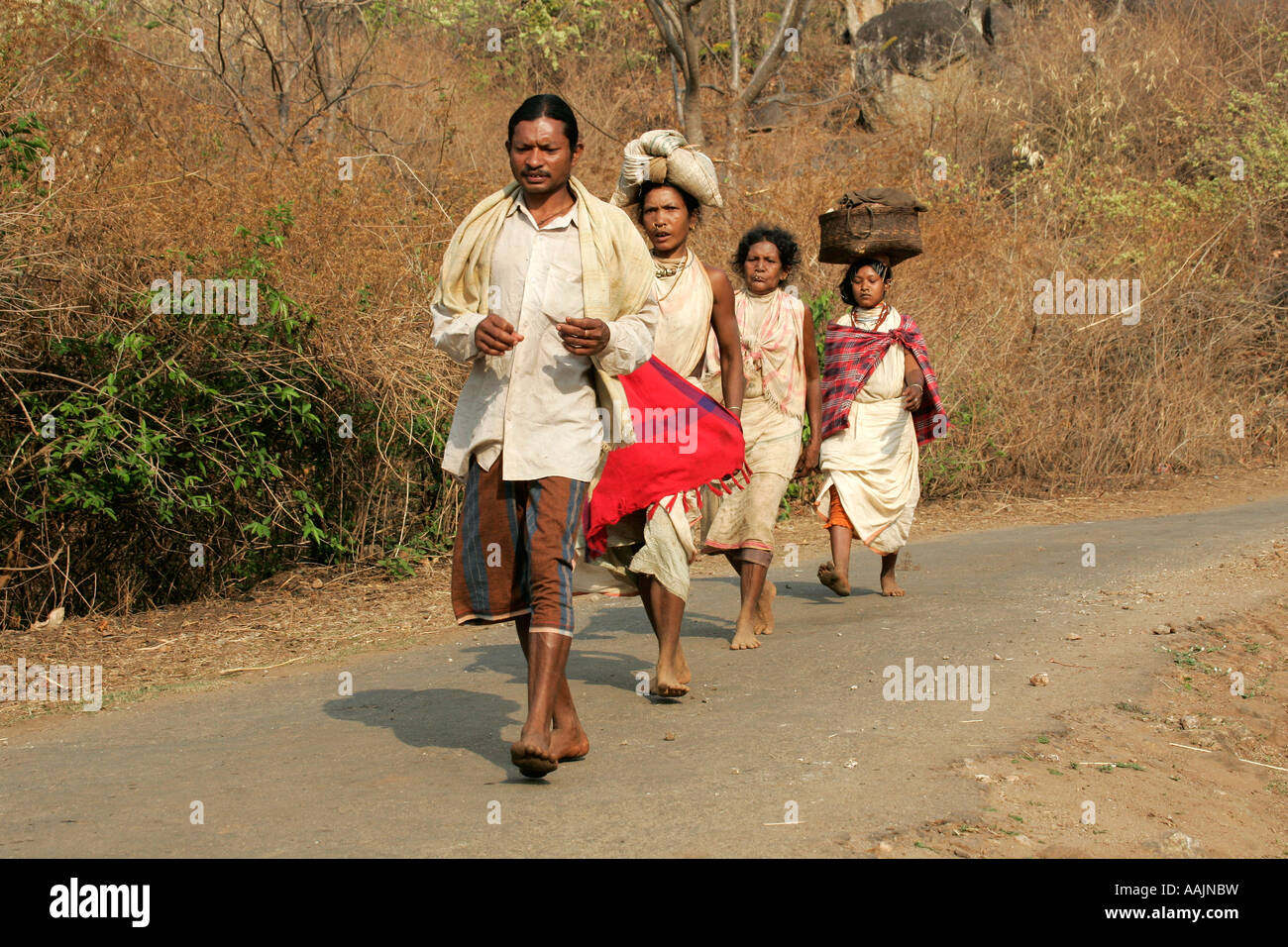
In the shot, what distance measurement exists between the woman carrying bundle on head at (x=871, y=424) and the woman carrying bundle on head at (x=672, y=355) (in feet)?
7.81

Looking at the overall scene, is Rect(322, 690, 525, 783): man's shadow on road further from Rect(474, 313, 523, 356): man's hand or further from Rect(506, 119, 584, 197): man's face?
Rect(506, 119, 584, 197): man's face

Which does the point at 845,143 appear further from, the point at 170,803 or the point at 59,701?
the point at 170,803

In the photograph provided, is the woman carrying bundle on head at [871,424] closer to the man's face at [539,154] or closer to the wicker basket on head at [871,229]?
the wicker basket on head at [871,229]

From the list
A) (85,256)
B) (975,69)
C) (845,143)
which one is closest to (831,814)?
(85,256)

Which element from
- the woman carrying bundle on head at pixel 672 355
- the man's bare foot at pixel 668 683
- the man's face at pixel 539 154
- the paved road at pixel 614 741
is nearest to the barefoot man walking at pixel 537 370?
the man's face at pixel 539 154

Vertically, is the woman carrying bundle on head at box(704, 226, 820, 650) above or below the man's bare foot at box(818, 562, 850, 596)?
above

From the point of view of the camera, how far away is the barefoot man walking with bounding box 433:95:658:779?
442 centimetres

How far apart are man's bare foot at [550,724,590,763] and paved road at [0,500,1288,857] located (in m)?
0.08

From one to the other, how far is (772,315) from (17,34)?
18.7 ft

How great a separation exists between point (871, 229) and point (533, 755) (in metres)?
4.93

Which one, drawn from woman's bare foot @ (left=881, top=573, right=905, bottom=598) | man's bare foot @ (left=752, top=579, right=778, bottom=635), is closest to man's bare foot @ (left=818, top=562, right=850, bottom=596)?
woman's bare foot @ (left=881, top=573, right=905, bottom=598)

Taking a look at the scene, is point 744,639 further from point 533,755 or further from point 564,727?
point 533,755

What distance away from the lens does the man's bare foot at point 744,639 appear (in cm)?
670

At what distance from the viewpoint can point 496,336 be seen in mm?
4230
